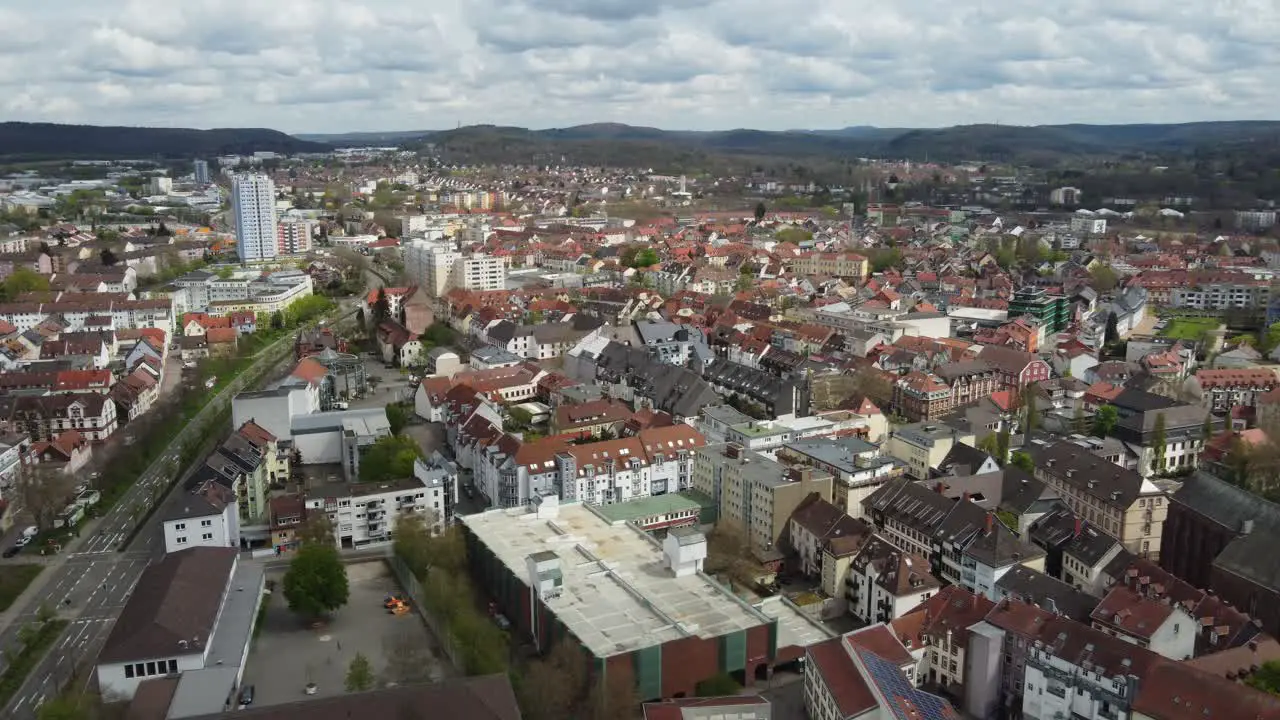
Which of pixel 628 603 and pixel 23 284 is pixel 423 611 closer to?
pixel 628 603

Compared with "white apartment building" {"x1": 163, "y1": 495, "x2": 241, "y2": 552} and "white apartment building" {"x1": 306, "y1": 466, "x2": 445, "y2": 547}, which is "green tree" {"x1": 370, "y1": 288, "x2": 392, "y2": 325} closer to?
"white apartment building" {"x1": 306, "y1": 466, "x2": 445, "y2": 547}

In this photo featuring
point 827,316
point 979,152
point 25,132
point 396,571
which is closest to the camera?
point 396,571

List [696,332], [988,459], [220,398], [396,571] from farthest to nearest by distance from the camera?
[696,332] < [220,398] < [988,459] < [396,571]

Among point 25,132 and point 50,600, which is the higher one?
point 25,132

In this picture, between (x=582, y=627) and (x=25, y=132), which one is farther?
(x=25, y=132)

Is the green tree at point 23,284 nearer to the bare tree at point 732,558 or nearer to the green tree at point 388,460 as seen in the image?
the green tree at point 388,460

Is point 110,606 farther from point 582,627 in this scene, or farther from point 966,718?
point 966,718

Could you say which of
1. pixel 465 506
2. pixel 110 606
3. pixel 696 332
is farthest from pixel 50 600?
pixel 696 332
